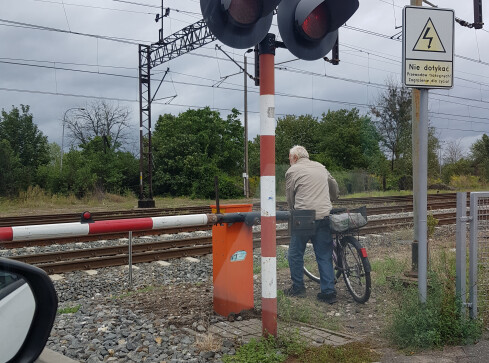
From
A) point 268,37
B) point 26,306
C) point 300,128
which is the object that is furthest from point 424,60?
point 300,128

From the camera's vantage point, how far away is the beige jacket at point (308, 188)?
638 cm

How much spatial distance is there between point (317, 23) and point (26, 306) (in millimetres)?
3856

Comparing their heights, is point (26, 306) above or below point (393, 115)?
below

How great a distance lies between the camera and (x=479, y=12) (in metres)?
13.9

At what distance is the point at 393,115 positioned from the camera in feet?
115

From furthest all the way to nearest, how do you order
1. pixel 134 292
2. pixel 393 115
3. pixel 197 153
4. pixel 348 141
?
pixel 197 153 < pixel 393 115 < pixel 348 141 < pixel 134 292

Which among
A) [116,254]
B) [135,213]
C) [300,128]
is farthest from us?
[300,128]

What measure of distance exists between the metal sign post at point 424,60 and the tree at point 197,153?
99.4ft

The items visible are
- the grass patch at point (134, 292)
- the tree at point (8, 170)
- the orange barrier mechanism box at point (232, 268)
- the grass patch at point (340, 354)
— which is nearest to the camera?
the grass patch at point (340, 354)

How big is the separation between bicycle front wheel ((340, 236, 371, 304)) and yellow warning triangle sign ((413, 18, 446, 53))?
2343 mm

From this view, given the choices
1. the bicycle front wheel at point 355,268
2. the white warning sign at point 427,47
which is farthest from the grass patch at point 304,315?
the white warning sign at point 427,47

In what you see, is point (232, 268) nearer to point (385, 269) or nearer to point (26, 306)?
point (385, 269)

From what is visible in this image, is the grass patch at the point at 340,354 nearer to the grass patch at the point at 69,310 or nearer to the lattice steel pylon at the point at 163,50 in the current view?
the grass patch at the point at 69,310

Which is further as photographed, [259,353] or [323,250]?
[323,250]
